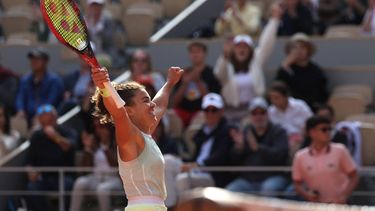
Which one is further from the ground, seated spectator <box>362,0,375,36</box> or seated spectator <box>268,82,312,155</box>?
seated spectator <box>362,0,375,36</box>

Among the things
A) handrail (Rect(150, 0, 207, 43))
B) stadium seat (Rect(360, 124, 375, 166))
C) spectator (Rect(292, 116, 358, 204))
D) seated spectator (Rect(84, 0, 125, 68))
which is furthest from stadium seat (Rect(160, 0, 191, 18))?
spectator (Rect(292, 116, 358, 204))

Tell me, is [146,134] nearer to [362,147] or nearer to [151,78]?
[362,147]

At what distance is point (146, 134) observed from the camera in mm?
6270

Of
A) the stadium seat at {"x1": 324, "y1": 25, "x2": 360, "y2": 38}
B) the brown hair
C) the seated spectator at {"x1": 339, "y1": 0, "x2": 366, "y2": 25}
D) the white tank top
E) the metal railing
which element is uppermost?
the brown hair

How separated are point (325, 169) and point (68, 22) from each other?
14.6 ft

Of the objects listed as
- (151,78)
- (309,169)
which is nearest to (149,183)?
(309,169)

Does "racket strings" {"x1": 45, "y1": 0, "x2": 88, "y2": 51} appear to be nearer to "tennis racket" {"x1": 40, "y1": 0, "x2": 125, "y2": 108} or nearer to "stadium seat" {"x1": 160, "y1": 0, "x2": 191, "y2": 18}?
"tennis racket" {"x1": 40, "y1": 0, "x2": 125, "y2": 108}

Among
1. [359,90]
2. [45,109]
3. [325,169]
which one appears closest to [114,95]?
[325,169]

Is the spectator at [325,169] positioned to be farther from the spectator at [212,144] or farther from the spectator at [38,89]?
the spectator at [38,89]

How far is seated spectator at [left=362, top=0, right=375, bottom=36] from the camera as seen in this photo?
44.0 feet

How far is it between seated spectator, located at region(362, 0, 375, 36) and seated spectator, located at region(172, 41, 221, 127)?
7.25ft

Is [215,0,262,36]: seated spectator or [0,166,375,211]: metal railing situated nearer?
[0,166,375,211]: metal railing

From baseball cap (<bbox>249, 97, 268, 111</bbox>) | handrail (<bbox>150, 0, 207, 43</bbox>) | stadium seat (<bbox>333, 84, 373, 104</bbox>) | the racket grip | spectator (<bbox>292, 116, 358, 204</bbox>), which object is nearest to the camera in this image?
the racket grip

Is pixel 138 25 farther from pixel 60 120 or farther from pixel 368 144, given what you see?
pixel 368 144
